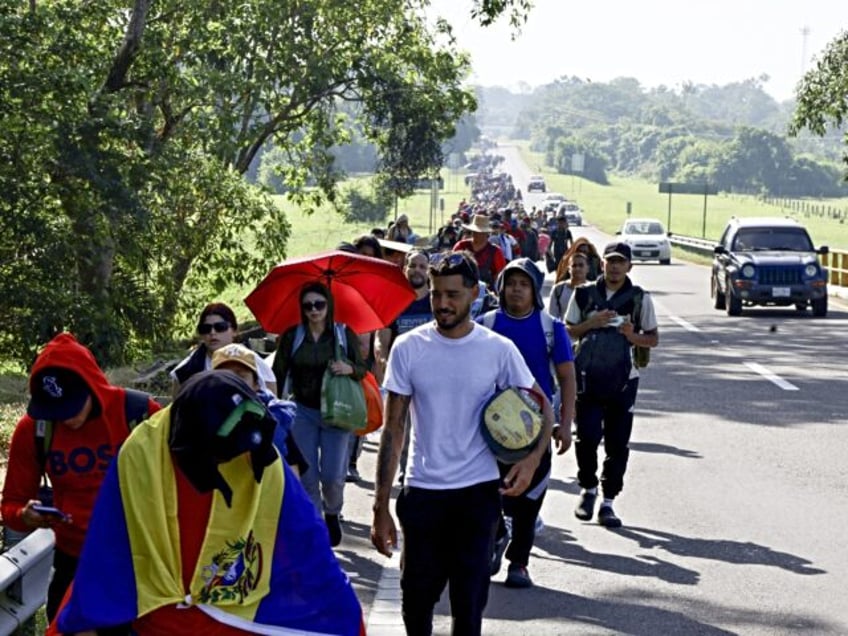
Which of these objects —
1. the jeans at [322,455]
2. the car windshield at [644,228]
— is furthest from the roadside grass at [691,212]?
the jeans at [322,455]

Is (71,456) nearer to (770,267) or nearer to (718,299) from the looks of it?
(770,267)

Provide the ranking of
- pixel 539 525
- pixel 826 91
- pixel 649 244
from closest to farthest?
pixel 539 525, pixel 826 91, pixel 649 244

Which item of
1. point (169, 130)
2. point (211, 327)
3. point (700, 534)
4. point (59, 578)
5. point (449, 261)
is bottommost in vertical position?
point (700, 534)

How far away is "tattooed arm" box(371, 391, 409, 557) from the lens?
20.9ft

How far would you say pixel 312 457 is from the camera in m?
9.66

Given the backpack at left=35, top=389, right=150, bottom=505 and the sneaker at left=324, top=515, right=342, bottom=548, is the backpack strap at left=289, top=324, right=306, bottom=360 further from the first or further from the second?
the backpack at left=35, top=389, right=150, bottom=505

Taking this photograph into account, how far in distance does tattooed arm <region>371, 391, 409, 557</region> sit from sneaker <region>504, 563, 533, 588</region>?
99.5 inches

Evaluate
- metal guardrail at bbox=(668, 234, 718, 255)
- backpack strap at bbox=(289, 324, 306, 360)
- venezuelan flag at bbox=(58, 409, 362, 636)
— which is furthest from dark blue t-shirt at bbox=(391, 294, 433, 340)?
metal guardrail at bbox=(668, 234, 718, 255)

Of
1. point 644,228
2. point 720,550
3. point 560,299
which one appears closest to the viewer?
point 720,550

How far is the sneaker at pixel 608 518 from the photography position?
1078 centimetres

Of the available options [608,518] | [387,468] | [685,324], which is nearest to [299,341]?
[608,518]

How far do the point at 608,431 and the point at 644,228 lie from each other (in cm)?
4730

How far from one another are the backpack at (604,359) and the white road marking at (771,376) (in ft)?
28.2

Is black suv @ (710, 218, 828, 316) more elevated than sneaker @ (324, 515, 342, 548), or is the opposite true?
black suv @ (710, 218, 828, 316)
